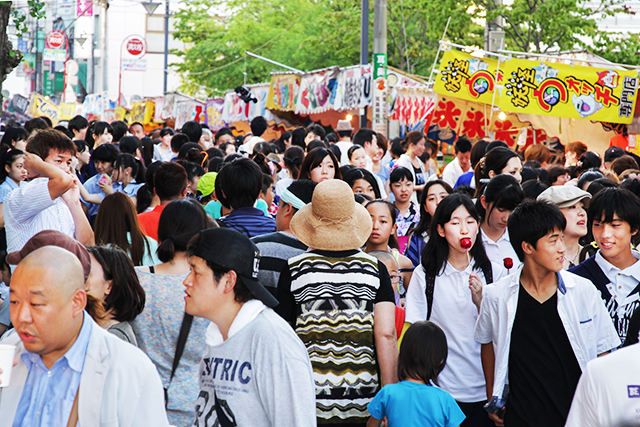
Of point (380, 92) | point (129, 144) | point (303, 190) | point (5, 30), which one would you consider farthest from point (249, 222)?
point (380, 92)

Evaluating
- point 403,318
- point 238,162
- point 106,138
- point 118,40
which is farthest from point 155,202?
point 118,40

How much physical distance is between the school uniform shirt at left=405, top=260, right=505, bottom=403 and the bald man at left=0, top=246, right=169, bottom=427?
2268 millimetres

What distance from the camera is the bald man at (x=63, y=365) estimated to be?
88.8 inches

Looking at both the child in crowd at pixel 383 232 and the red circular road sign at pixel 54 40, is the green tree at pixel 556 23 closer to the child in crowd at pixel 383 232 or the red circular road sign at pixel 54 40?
the child in crowd at pixel 383 232

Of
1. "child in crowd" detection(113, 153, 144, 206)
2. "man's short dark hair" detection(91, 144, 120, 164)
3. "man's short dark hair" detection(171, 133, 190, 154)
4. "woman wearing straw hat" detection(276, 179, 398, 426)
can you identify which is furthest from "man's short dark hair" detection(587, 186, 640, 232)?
"man's short dark hair" detection(171, 133, 190, 154)

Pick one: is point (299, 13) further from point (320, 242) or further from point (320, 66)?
point (320, 242)

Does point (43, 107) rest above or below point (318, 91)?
below

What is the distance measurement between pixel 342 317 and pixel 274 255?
32.2 inches

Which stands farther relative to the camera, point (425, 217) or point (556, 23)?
point (556, 23)

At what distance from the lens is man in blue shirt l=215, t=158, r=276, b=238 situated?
498 centimetres

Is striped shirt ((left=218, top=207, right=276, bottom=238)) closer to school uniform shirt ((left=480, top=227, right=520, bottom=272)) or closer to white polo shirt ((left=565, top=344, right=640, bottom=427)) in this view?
school uniform shirt ((left=480, top=227, right=520, bottom=272))

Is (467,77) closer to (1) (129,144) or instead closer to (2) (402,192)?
(1) (129,144)

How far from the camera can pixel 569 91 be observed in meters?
12.7

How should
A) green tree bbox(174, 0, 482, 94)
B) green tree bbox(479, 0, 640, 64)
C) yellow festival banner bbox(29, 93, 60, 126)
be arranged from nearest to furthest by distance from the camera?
1. green tree bbox(479, 0, 640, 64)
2. green tree bbox(174, 0, 482, 94)
3. yellow festival banner bbox(29, 93, 60, 126)
